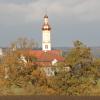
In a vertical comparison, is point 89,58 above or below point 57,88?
above

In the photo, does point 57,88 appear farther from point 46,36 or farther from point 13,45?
point 46,36

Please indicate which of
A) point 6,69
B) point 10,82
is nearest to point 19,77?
point 10,82

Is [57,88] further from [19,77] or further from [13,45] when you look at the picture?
[13,45]

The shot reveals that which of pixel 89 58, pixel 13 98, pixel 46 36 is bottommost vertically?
pixel 13 98

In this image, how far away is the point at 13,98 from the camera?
57.3 ft

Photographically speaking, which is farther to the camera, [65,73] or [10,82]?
[10,82]

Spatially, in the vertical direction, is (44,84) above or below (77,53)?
below

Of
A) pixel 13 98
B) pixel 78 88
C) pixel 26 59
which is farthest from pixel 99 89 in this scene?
pixel 13 98

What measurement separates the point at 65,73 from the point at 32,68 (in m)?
4.97

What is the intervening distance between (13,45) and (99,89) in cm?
1110

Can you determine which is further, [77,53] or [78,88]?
[77,53]


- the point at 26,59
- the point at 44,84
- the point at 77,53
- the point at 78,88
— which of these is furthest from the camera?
the point at 26,59

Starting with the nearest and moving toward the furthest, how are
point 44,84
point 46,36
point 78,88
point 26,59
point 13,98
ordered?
point 13,98
point 78,88
point 44,84
point 26,59
point 46,36

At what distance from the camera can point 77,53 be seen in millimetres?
33094
